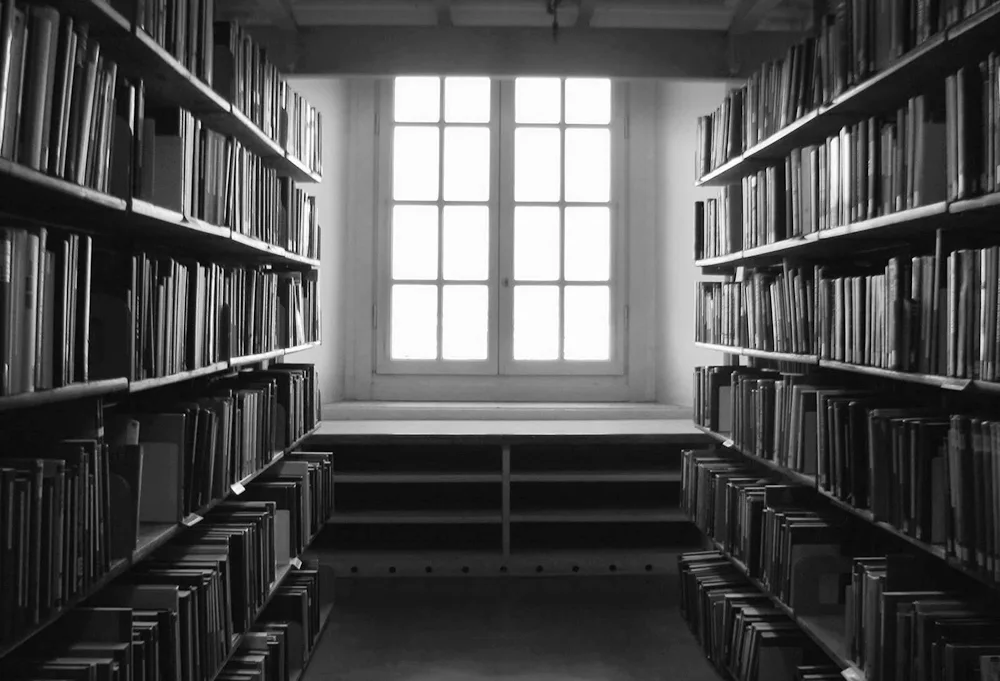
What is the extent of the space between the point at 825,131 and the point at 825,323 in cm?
69

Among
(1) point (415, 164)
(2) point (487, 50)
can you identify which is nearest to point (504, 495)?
(2) point (487, 50)

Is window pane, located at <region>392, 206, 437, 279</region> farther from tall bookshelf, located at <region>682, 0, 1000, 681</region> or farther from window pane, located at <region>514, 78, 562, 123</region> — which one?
tall bookshelf, located at <region>682, 0, 1000, 681</region>

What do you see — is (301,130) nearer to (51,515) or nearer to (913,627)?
(51,515)

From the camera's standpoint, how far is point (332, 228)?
5.10 meters

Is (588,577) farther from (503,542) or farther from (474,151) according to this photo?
(474,151)

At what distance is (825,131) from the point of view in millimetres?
2748

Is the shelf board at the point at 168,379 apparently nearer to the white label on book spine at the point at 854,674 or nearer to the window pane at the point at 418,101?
the white label on book spine at the point at 854,674

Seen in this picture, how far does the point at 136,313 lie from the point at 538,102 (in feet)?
13.1

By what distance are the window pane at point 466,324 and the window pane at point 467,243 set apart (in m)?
0.11

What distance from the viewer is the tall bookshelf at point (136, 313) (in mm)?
1352

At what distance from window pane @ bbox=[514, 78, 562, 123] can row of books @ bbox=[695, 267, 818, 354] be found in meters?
1.95

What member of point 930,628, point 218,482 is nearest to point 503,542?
point 218,482

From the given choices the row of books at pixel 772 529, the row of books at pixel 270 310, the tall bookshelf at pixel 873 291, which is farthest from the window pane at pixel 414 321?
the tall bookshelf at pixel 873 291

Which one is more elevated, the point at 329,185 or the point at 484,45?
the point at 484,45
